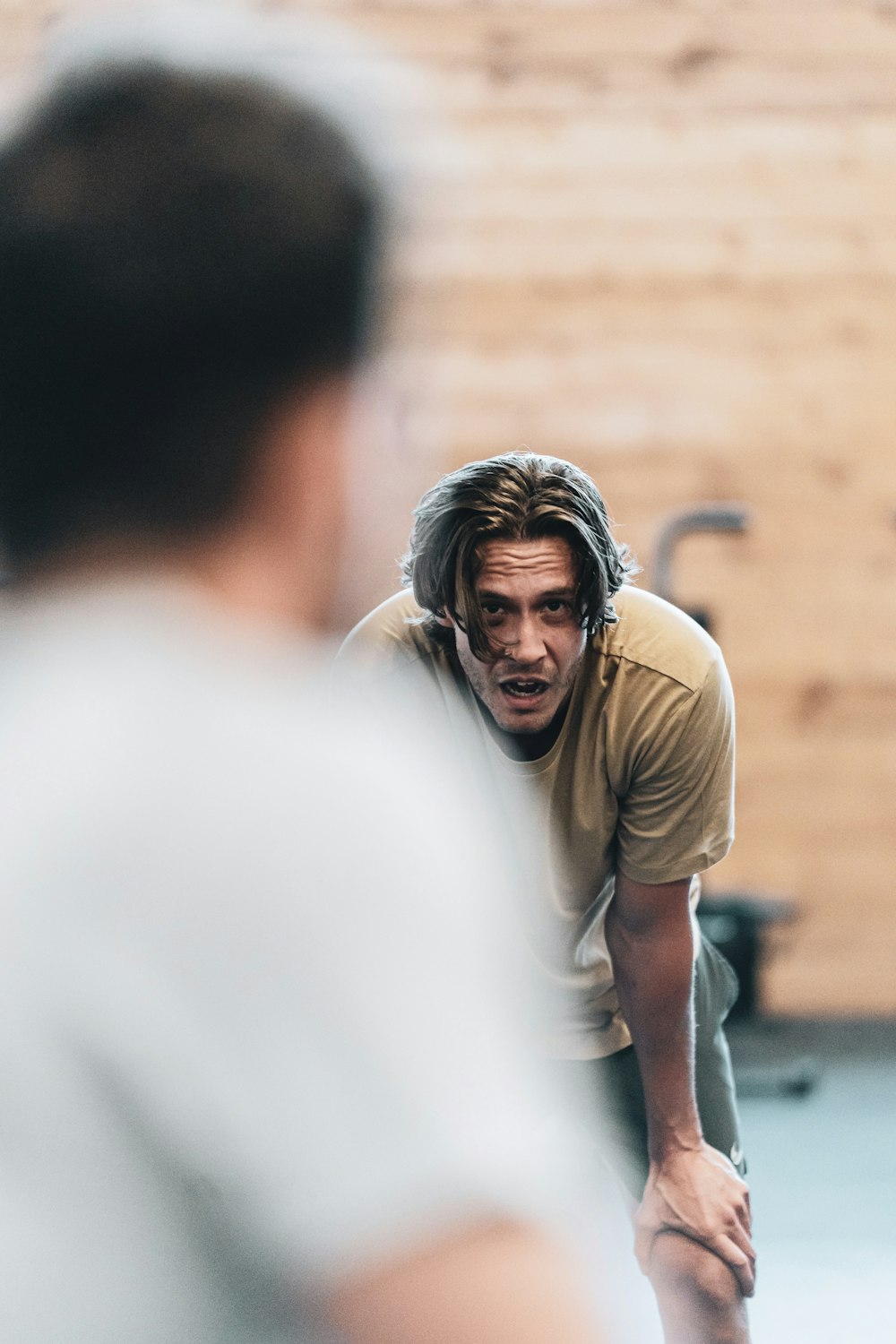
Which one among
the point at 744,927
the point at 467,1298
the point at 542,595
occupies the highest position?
the point at 542,595

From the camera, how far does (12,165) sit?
0.42m

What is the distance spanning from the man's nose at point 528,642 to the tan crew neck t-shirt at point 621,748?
87 millimetres

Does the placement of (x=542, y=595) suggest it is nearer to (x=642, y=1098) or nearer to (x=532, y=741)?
(x=532, y=741)

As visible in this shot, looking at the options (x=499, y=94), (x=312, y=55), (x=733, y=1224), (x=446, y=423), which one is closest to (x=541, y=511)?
(x=733, y=1224)

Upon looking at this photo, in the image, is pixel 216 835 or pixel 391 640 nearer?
pixel 216 835

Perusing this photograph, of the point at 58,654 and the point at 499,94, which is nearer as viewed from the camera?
the point at 58,654

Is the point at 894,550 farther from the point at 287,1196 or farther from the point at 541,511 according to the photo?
the point at 287,1196

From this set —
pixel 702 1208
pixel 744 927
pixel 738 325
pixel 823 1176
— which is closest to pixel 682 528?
pixel 738 325

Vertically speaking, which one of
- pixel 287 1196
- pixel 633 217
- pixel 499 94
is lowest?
pixel 287 1196

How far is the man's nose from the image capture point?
1424 mm

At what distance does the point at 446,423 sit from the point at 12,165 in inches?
129

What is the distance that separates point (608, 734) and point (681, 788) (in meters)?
0.10

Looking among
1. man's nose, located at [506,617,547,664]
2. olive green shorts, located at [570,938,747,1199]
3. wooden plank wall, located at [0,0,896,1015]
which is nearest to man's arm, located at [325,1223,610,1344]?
man's nose, located at [506,617,547,664]

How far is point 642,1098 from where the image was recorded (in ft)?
5.34
